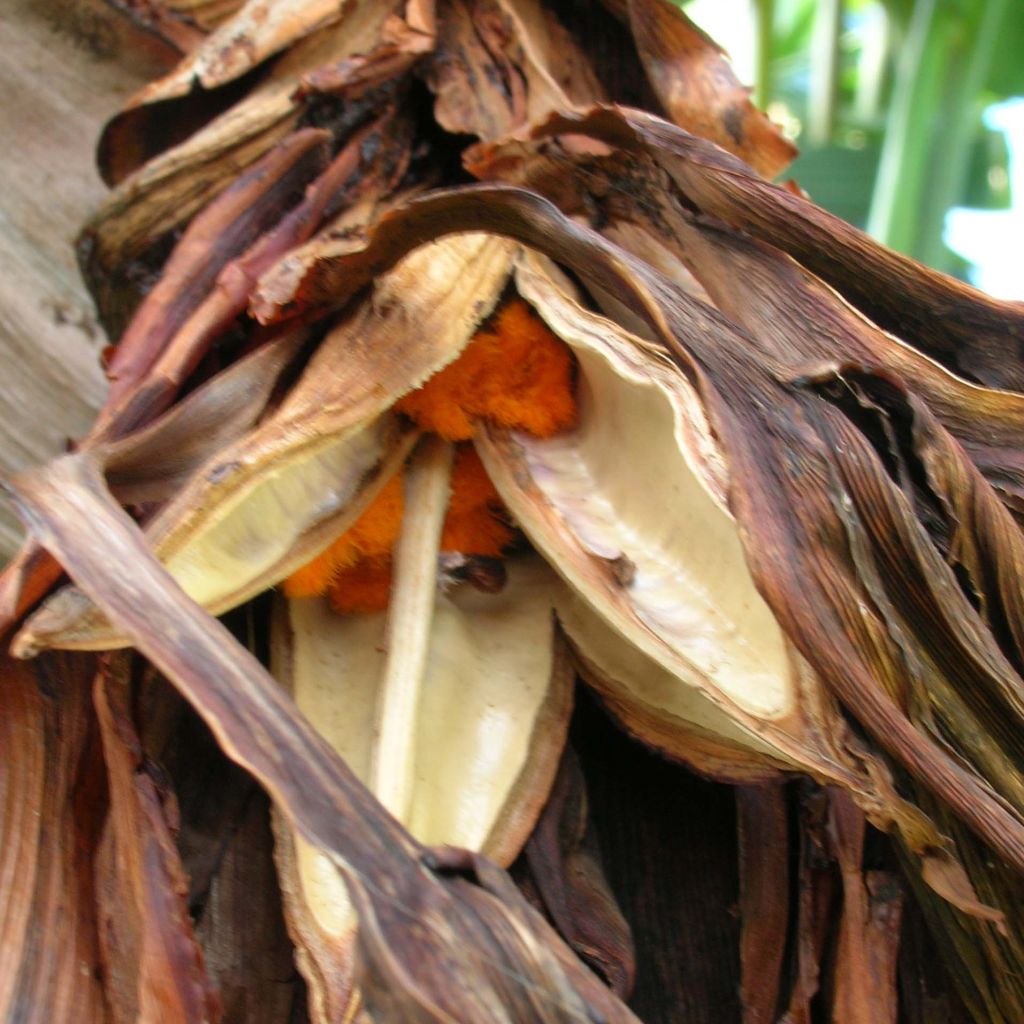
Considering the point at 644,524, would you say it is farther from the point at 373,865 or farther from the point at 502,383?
the point at 373,865

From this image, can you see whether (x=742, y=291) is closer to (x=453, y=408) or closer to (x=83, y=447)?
(x=453, y=408)

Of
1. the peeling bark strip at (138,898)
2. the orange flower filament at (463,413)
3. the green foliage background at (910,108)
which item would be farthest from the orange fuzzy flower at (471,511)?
the green foliage background at (910,108)

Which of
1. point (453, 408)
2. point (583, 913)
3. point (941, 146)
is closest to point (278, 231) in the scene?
point (453, 408)

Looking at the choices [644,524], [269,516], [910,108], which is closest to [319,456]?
[269,516]

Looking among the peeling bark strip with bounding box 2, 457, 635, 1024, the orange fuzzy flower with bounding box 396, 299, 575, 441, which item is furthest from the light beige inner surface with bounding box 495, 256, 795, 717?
the peeling bark strip with bounding box 2, 457, 635, 1024

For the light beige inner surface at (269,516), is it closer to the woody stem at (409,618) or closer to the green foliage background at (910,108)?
the woody stem at (409,618)

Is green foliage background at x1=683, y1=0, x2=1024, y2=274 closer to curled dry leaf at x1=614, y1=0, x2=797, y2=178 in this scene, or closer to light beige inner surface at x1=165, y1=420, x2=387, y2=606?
curled dry leaf at x1=614, y1=0, x2=797, y2=178

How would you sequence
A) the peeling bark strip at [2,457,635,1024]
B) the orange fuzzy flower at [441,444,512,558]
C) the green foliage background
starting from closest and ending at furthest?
the peeling bark strip at [2,457,635,1024]
the orange fuzzy flower at [441,444,512,558]
the green foliage background
